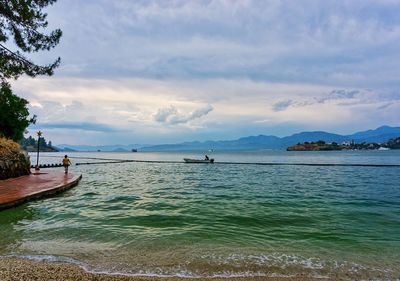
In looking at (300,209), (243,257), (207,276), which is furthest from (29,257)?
(300,209)

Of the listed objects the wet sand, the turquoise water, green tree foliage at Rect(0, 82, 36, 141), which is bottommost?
the turquoise water

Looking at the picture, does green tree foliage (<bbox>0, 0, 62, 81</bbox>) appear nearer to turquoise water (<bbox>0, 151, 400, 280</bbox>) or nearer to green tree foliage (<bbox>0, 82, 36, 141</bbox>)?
turquoise water (<bbox>0, 151, 400, 280</bbox>)

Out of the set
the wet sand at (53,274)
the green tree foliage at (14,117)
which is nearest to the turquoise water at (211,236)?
the wet sand at (53,274)

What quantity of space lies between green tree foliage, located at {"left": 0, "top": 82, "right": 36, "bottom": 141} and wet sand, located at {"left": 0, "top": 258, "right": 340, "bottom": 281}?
3339 cm

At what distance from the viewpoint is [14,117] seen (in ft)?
121

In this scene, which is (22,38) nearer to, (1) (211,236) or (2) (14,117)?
(1) (211,236)

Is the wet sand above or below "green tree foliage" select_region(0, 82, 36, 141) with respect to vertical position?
below

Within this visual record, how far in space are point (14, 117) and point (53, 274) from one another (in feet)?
119

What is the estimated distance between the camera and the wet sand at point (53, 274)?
6124mm

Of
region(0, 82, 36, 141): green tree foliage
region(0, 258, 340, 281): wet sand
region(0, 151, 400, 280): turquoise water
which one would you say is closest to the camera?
region(0, 258, 340, 281): wet sand

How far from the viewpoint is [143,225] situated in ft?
38.6

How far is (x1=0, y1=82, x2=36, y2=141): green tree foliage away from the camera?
35.7m

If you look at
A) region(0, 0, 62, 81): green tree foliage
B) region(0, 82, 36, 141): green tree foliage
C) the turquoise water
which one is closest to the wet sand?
the turquoise water

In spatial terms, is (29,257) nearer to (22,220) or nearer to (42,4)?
(22,220)
